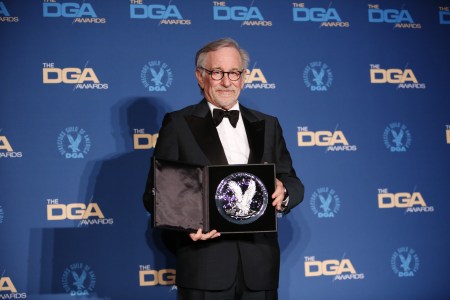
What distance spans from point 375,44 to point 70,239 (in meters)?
2.45

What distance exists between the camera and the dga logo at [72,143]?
354 cm

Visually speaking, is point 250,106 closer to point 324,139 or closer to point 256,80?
point 256,80

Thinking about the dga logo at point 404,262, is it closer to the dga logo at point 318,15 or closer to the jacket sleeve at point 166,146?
the dga logo at point 318,15

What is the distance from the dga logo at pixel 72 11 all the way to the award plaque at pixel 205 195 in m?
1.87

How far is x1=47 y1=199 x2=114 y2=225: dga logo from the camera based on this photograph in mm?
3494

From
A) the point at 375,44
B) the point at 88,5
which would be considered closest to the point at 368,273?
the point at 375,44

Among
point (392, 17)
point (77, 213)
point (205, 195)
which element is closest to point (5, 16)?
point (77, 213)

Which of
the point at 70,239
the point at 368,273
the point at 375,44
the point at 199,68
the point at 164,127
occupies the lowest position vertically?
the point at 368,273

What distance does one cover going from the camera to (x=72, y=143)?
3.55m

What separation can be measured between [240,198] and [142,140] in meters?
1.58

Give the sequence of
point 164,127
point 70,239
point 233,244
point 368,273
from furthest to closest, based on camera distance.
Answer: point 368,273 < point 70,239 < point 164,127 < point 233,244

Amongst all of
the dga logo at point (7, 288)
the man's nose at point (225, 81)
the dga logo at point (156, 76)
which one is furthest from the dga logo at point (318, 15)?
the dga logo at point (7, 288)

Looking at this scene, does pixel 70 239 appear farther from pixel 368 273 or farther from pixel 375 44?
pixel 375 44

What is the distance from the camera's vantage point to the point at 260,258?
2.29 meters
